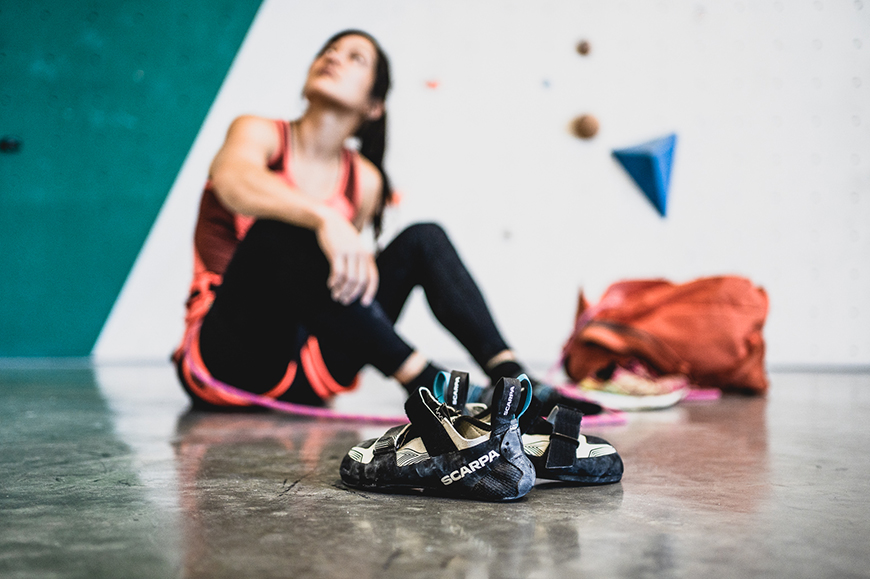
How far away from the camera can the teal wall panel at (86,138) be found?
2.54m

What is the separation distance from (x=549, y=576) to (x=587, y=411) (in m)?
0.75

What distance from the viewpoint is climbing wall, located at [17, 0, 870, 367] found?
2699 mm

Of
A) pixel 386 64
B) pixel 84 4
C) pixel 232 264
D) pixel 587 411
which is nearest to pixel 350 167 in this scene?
pixel 386 64

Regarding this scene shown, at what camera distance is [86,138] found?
260 cm

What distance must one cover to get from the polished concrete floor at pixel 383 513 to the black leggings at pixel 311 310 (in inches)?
7.3

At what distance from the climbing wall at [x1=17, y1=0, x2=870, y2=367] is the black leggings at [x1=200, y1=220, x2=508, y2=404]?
1.37 meters

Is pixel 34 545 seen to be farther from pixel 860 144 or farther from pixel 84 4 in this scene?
pixel 860 144

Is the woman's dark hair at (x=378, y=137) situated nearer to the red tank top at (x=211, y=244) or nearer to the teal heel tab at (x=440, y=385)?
the red tank top at (x=211, y=244)

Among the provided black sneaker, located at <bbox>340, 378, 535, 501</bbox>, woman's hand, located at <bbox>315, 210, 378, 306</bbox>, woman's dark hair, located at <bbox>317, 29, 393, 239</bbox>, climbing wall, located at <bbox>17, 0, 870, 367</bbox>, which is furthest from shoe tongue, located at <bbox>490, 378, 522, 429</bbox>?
climbing wall, located at <bbox>17, 0, 870, 367</bbox>

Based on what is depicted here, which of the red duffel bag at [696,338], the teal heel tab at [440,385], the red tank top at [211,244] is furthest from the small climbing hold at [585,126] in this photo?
the teal heel tab at [440,385]

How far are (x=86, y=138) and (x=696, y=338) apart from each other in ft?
7.85

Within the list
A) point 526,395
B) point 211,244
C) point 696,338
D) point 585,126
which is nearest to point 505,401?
point 526,395

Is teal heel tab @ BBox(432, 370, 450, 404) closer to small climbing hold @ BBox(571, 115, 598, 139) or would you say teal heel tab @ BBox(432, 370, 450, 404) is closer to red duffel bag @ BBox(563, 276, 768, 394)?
red duffel bag @ BBox(563, 276, 768, 394)

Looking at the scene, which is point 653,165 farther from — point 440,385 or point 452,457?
point 452,457
